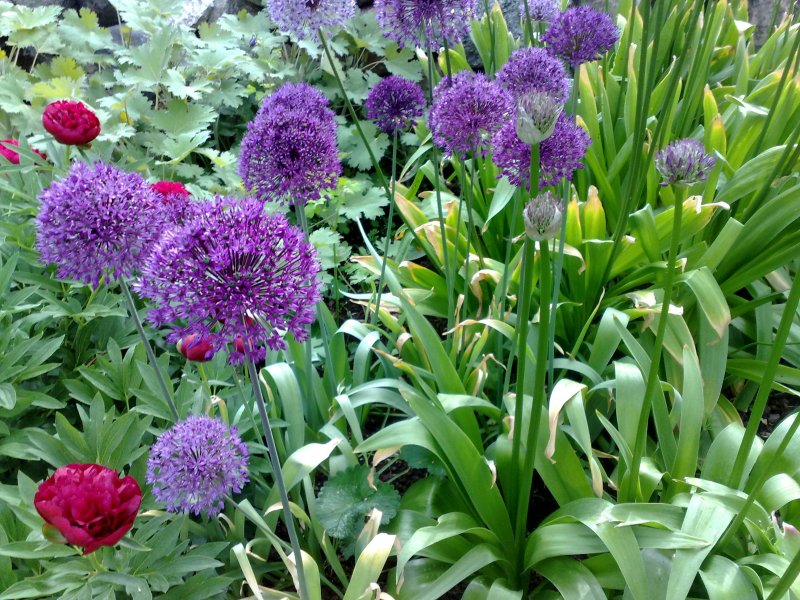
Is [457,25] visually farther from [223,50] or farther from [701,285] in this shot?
[223,50]

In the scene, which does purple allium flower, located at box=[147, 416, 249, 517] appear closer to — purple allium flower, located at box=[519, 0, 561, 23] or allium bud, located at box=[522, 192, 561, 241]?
allium bud, located at box=[522, 192, 561, 241]

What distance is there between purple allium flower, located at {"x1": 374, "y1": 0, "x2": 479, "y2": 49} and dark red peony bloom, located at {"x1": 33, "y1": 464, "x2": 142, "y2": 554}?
5.00ft

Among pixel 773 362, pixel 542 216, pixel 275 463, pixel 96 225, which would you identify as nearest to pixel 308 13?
pixel 96 225

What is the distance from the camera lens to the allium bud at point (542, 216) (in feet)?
3.50

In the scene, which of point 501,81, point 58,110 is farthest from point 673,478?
point 58,110

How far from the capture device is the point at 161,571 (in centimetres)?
152

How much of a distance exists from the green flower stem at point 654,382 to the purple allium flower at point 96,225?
3.36 ft

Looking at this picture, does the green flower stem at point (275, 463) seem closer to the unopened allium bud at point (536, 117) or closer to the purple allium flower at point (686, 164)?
the unopened allium bud at point (536, 117)

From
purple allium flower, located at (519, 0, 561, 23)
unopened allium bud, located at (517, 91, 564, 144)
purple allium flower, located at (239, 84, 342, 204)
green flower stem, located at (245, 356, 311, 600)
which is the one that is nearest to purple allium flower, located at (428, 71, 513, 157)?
purple allium flower, located at (239, 84, 342, 204)

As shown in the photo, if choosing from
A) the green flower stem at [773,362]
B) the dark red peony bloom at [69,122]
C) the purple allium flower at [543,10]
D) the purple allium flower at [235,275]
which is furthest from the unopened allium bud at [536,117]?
the purple allium flower at [543,10]

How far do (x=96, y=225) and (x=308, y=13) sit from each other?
99cm

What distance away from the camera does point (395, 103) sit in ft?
7.05

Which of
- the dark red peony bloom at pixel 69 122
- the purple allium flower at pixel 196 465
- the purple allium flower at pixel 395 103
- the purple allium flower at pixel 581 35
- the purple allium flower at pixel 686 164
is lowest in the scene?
the purple allium flower at pixel 196 465

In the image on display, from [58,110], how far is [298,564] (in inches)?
63.6
